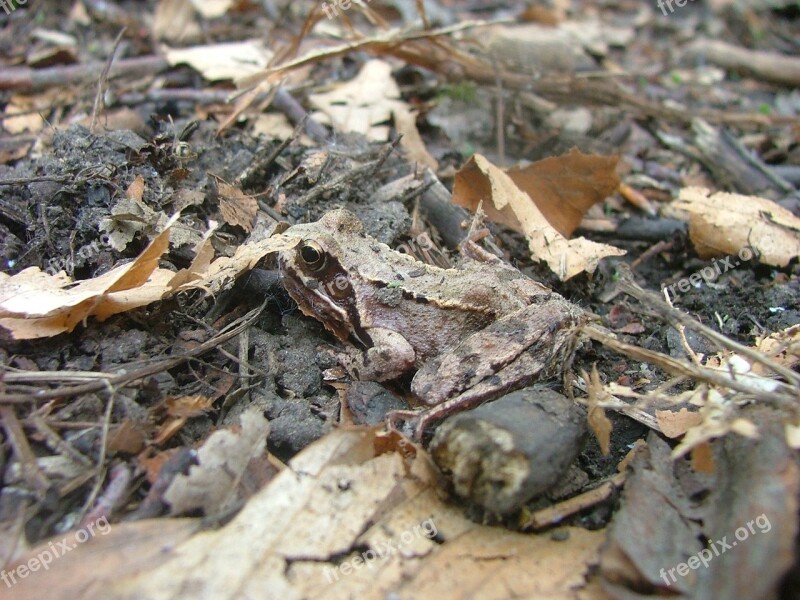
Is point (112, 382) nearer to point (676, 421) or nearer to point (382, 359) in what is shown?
point (382, 359)

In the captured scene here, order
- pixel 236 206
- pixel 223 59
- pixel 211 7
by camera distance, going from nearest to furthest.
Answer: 1. pixel 236 206
2. pixel 223 59
3. pixel 211 7

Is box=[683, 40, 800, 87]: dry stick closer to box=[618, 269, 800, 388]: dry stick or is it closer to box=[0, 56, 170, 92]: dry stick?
box=[618, 269, 800, 388]: dry stick

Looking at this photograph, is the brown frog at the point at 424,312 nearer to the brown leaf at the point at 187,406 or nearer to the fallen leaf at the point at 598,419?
the fallen leaf at the point at 598,419

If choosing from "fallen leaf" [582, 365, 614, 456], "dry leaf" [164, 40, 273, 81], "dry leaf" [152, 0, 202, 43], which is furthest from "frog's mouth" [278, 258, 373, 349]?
"dry leaf" [152, 0, 202, 43]

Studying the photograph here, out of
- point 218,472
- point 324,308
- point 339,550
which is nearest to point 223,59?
point 324,308

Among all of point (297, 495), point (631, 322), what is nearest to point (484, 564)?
point (297, 495)

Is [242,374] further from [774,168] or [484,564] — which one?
[774,168]

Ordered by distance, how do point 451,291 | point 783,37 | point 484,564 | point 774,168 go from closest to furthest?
1. point 484,564
2. point 451,291
3. point 774,168
4. point 783,37
